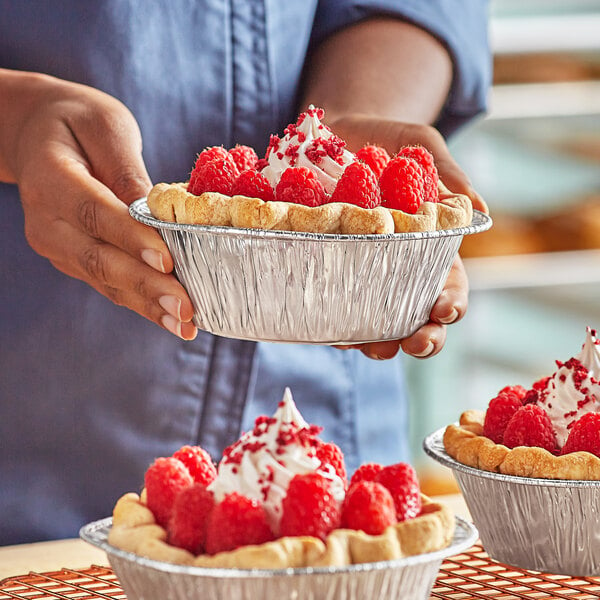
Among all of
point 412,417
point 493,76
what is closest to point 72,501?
point 412,417

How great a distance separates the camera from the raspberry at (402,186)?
3.32 feet

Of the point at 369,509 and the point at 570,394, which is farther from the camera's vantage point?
the point at 570,394

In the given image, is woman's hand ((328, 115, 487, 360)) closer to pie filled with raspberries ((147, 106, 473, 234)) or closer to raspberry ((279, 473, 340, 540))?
pie filled with raspberries ((147, 106, 473, 234))

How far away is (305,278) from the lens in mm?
963

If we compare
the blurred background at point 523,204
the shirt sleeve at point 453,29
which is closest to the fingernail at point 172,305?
the shirt sleeve at point 453,29

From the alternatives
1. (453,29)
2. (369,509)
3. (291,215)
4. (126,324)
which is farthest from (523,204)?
(369,509)

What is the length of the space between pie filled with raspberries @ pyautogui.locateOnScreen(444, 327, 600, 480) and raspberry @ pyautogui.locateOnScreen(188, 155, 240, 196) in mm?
381

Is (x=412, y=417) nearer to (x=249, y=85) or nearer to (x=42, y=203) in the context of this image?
(x=249, y=85)

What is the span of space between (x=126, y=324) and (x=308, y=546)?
0.70 meters

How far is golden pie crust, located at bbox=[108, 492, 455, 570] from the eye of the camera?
820mm

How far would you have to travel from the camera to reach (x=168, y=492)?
94cm

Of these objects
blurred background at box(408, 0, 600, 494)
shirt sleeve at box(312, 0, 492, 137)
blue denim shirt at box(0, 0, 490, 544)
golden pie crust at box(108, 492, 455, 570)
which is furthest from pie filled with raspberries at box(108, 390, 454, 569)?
blurred background at box(408, 0, 600, 494)

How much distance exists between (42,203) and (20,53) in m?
0.34

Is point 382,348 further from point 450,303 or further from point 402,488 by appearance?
point 402,488
